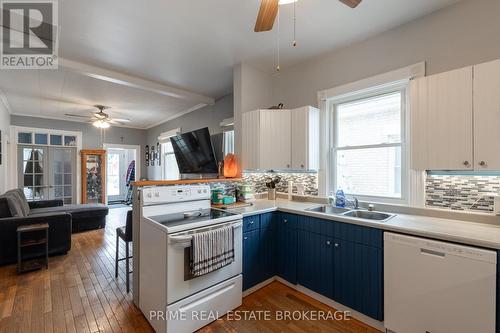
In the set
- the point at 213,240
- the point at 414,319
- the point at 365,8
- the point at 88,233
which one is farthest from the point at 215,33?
the point at 88,233

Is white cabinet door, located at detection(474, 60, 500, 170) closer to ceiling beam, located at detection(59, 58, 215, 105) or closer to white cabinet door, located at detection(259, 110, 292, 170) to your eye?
white cabinet door, located at detection(259, 110, 292, 170)

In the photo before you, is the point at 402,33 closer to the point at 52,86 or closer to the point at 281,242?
the point at 281,242

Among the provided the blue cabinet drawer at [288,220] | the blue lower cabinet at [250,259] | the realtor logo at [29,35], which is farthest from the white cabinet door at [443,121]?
the realtor logo at [29,35]

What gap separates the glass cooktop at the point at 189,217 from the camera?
195cm

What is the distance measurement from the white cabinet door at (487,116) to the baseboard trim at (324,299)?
148cm

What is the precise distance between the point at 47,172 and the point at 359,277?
296 inches

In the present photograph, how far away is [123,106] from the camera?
5320mm

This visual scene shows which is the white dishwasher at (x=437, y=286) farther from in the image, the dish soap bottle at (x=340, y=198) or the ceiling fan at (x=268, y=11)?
the ceiling fan at (x=268, y=11)

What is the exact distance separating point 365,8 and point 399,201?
1895 mm

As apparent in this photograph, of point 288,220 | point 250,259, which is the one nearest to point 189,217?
point 250,259

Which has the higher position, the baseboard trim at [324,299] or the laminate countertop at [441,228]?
the laminate countertop at [441,228]

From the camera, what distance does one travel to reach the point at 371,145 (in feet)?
8.56

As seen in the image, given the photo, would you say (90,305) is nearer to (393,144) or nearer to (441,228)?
(441,228)

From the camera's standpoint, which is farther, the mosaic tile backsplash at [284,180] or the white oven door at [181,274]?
the mosaic tile backsplash at [284,180]
